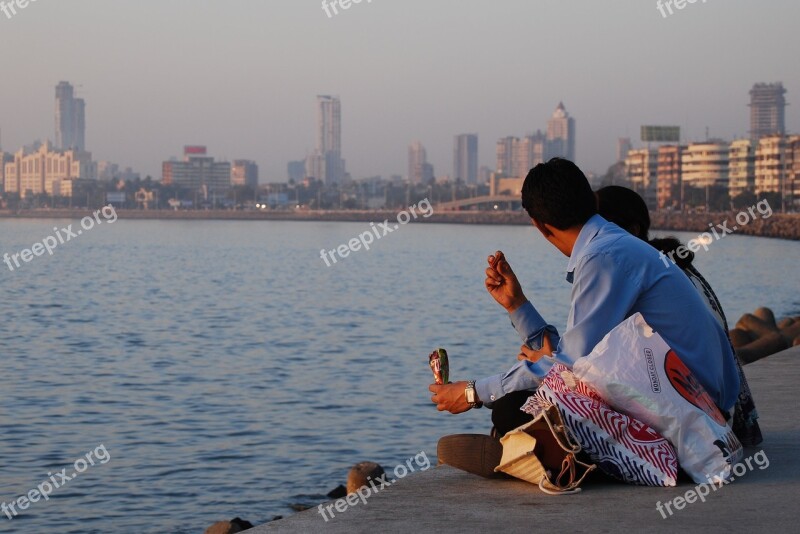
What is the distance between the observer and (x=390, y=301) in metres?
35.3

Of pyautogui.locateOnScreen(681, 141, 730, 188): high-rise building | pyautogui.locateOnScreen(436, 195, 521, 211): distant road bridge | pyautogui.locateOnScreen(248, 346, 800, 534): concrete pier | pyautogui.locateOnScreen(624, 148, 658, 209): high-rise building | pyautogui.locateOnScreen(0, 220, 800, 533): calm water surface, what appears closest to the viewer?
pyautogui.locateOnScreen(248, 346, 800, 534): concrete pier

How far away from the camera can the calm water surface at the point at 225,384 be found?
9.77 meters

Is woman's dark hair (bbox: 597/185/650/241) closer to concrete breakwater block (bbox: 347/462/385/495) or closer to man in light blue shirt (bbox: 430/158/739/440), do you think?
man in light blue shirt (bbox: 430/158/739/440)

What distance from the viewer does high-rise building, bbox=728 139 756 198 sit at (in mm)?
153000

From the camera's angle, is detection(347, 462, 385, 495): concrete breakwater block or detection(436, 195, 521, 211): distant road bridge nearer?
detection(347, 462, 385, 495): concrete breakwater block

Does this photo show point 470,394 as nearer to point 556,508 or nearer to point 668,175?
point 556,508

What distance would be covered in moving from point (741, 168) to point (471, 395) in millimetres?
156145

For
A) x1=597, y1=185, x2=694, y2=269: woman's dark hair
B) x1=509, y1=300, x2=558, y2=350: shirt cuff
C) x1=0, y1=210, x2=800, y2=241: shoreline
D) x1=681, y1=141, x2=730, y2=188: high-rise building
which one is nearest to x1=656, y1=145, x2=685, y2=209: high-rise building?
→ x1=681, y1=141, x2=730, y2=188: high-rise building

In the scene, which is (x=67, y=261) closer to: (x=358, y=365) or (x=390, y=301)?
(x=390, y=301)

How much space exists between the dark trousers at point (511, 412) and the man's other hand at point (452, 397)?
0.37ft

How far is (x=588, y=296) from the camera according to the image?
4.27 meters

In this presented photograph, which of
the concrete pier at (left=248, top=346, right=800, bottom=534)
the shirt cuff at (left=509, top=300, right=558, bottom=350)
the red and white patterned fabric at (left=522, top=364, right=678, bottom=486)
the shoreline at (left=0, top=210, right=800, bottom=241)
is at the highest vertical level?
the shirt cuff at (left=509, top=300, right=558, bottom=350)

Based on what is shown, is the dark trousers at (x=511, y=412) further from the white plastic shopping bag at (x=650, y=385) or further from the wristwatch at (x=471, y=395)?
the white plastic shopping bag at (x=650, y=385)

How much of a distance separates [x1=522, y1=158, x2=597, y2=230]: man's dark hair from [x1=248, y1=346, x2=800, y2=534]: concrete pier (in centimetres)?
92
